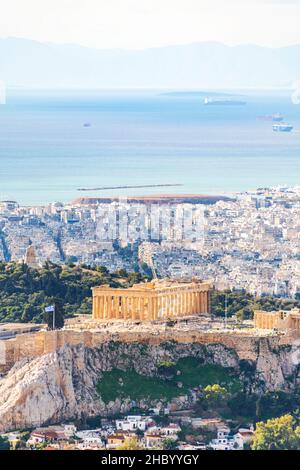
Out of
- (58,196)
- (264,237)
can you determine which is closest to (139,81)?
(58,196)

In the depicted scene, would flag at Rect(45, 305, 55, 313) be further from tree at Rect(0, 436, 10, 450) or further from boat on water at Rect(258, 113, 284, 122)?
boat on water at Rect(258, 113, 284, 122)

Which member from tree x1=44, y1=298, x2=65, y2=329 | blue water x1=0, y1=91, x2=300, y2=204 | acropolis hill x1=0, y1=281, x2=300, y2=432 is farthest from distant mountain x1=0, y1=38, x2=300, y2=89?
acropolis hill x1=0, y1=281, x2=300, y2=432

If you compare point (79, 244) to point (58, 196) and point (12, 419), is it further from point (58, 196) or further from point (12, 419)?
point (12, 419)

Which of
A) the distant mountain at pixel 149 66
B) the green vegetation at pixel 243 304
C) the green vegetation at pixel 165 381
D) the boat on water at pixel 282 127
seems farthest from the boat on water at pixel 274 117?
the green vegetation at pixel 165 381

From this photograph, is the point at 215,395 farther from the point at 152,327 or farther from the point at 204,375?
the point at 152,327

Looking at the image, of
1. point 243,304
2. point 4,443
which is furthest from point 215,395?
point 243,304

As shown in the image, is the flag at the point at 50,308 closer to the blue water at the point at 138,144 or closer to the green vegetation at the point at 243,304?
the green vegetation at the point at 243,304
